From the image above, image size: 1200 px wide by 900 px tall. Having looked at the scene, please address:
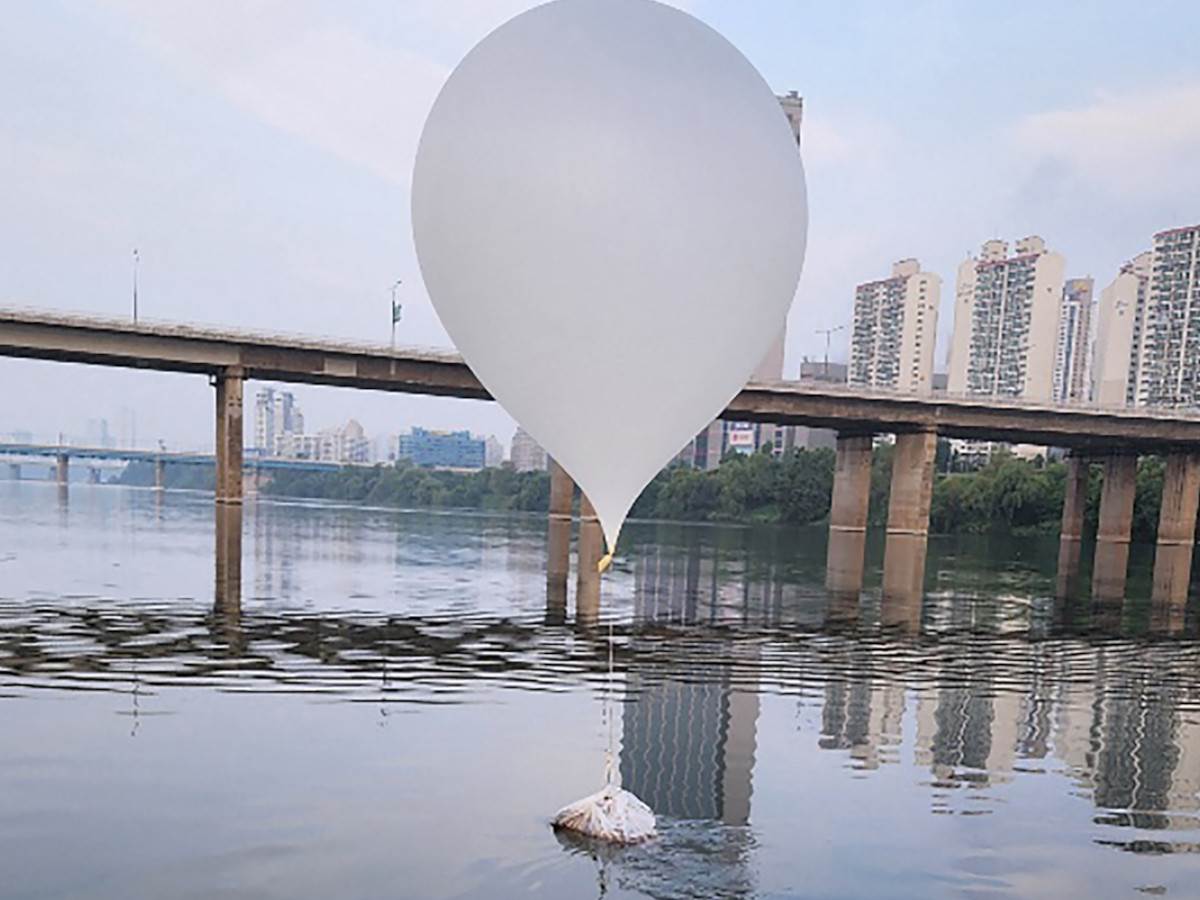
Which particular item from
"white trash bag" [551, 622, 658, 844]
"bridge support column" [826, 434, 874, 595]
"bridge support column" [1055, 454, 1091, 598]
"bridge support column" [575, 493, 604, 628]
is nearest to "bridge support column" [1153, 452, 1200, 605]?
"bridge support column" [1055, 454, 1091, 598]

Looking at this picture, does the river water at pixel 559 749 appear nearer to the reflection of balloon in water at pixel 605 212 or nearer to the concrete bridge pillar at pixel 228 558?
the concrete bridge pillar at pixel 228 558

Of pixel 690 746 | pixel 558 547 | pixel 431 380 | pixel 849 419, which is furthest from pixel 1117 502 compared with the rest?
pixel 690 746

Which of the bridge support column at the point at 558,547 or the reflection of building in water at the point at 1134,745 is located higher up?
the reflection of building in water at the point at 1134,745

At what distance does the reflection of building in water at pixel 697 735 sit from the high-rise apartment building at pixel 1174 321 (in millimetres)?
121332

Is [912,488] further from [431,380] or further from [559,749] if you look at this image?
[559,749]

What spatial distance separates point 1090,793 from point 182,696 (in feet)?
34.6

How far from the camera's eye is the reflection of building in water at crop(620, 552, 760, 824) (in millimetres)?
8711

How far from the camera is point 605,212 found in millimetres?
6512

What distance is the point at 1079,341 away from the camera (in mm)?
178875

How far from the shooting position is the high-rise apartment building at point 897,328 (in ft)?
537

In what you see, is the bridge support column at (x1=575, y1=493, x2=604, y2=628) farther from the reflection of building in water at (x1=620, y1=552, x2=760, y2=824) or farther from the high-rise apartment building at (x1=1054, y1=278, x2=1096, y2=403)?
the high-rise apartment building at (x1=1054, y1=278, x2=1096, y2=403)

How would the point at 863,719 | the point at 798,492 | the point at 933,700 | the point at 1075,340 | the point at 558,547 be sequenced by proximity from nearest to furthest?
the point at 863,719 < the point at 933,700 < the point at 558,547 < the point at 798,492 < the point at 1075,340

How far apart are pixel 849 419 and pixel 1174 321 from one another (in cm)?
8210

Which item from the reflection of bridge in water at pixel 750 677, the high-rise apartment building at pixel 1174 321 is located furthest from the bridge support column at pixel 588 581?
the high-rise apartment building at pixel 1174 321
